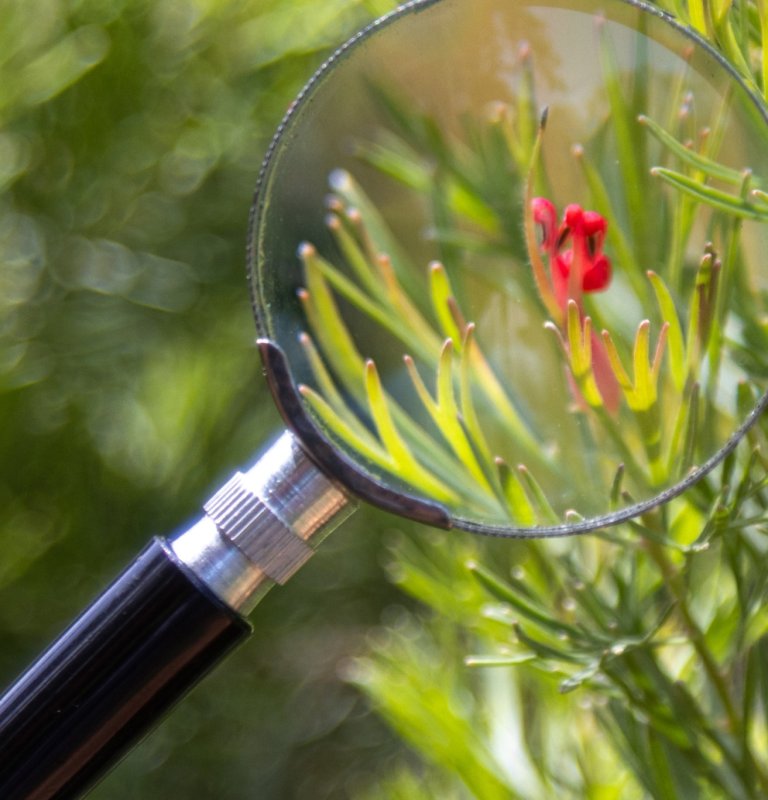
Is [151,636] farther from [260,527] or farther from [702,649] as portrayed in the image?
[702,649]

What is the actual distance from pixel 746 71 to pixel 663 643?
14 centimetres

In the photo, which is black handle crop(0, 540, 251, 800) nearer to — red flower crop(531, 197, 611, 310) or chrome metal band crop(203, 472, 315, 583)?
chrome metal band crop(203, 472, 315, 583)

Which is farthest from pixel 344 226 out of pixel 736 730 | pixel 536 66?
pixel 736 730

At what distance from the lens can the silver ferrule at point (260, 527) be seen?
0.22m

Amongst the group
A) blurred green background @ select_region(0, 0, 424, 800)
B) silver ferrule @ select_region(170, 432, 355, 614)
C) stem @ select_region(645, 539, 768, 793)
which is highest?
blurred green background @ select_region(0, 0, 424, 800)

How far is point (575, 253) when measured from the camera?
0.87ft

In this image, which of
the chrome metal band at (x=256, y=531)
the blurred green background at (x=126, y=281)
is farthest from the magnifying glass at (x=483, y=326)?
the blurred green background at (x=126, y=281)

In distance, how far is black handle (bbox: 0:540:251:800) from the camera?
0.73 ft

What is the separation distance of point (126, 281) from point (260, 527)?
0.28 m

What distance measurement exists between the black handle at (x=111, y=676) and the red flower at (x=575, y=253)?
0.38 ft

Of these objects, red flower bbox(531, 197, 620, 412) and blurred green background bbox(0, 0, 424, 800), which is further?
blurred green background bbox(0, 0, 424, 800)

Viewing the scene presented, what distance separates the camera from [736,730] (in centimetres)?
27

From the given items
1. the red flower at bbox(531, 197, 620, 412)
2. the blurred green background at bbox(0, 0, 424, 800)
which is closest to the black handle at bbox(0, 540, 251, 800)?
the red flower at bbox(531, 197, 620, 412)

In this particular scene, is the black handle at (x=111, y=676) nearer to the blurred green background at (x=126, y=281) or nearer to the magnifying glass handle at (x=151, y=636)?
the magnifying glass handle at (x=151, y=636)
